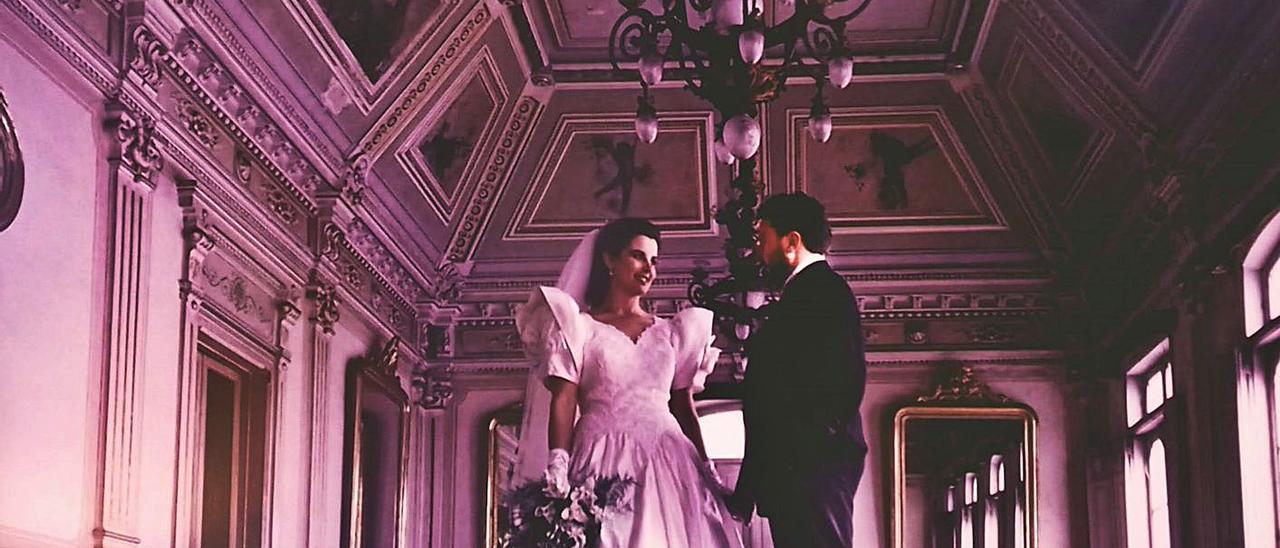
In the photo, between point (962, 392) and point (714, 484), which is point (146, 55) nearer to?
point (714, 484)

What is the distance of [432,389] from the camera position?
45.9 ft

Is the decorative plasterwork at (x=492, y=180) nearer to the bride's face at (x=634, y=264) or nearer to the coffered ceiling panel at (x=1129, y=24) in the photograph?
the coffered ceiling panel at (x=1129, y=24)

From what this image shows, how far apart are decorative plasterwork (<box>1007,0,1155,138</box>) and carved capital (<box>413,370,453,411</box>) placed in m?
5.64

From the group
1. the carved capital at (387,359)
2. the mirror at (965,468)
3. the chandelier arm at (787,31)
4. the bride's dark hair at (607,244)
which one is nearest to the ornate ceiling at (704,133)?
the carved capital at (387,359)

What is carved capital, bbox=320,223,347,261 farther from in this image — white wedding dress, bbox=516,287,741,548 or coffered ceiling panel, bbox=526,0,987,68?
white wedding dress, bbox=516,287,741,548

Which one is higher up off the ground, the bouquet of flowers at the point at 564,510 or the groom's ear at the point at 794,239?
the groom's ear at the point at 794,239

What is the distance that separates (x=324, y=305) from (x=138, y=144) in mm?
3372

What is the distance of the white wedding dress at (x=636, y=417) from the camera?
16.9ft

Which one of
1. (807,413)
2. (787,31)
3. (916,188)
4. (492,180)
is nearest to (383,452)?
(492,180)

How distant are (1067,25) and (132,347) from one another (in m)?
6.24

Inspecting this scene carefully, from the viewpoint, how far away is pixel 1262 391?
9.30 metres

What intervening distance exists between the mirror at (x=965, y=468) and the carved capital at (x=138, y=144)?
24.4 ft

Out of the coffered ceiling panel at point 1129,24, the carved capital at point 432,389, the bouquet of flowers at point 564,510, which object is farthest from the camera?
the carved capital at point 432,389

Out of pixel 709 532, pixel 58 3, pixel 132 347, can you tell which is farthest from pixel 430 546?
pixel 709 532
